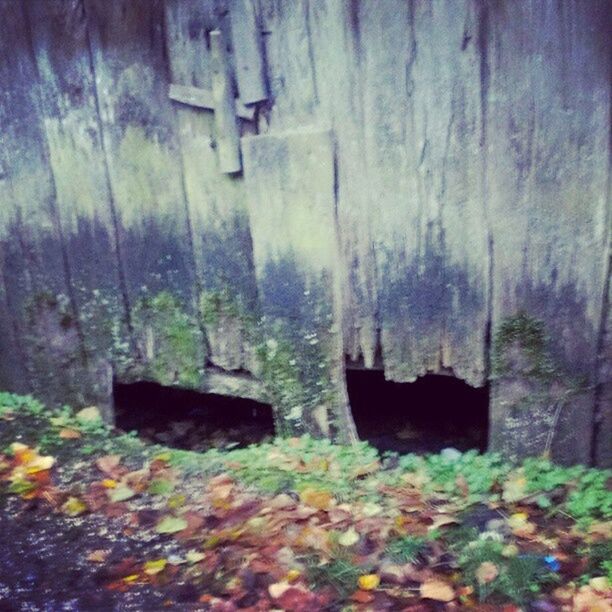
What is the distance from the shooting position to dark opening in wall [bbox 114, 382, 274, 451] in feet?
13.5

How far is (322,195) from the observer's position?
302 centimetres

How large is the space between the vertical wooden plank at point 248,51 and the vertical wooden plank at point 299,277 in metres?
0.19

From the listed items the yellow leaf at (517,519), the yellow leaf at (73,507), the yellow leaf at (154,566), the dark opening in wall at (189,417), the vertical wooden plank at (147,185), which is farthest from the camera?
the dark opening in wall at (189,417)

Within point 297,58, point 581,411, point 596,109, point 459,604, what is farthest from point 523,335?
point 297,58

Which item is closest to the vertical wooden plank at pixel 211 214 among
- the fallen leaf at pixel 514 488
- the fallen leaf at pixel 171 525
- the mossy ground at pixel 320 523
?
the mossy ground at pixel 320 523

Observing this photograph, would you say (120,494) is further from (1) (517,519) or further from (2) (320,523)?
(1) (517,519)

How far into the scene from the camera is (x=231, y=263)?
3281 mm

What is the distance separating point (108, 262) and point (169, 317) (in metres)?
0.39

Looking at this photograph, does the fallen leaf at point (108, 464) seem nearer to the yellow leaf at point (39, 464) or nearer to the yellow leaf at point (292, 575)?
the yellow leaf at point (39, 464)

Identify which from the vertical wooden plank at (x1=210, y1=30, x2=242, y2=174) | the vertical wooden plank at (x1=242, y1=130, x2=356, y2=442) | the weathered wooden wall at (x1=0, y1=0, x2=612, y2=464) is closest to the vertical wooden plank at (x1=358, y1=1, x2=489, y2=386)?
the weathered wooden wall at (x1=0, y1=0, x2=612, y2=464)

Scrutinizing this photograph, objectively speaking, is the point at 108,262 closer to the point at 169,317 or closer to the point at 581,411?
Result: the point at 169,317

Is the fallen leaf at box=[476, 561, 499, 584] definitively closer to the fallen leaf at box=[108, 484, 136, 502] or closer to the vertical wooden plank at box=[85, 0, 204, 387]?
the fallen leaf at box=[108, 484, 136, 502]

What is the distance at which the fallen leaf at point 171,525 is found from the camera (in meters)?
2.79

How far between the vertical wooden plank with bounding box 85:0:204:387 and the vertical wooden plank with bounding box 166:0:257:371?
60 millimetres
